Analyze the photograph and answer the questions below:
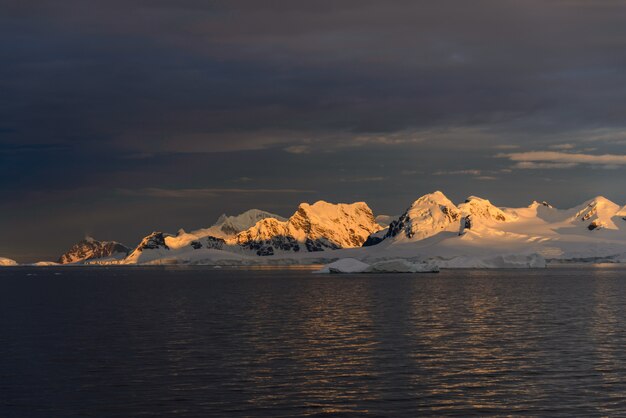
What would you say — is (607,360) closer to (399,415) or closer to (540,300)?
(399,415)

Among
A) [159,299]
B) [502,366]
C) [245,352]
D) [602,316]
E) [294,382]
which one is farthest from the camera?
[159,299]

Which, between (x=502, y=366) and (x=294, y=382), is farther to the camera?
(x=502, y=366)

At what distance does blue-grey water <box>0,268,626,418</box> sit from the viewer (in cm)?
3809

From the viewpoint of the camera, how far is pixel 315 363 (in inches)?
1983

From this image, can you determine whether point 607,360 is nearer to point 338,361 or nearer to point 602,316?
point 338,361

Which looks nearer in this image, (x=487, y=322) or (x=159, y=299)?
(x=487, y=322)

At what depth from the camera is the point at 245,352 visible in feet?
182

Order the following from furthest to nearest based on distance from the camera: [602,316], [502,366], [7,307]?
[7,307]
[602,316]
[502,366]

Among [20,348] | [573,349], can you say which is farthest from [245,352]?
[573,349]

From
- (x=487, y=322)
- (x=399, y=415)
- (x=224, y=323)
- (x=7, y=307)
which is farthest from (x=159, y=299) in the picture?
(x=399, y=415)

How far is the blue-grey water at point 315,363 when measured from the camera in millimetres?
38094

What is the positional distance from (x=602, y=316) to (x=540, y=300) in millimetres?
27374

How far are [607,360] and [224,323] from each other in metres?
35.9

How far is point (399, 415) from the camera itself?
3581 cm
